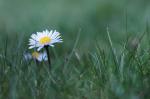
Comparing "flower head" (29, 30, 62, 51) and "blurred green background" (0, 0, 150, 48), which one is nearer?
"flower head" (29, 30, 62, 51)

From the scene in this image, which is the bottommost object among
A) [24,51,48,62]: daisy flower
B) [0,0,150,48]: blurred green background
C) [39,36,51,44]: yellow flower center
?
[24,51,48,62]: daisy flower

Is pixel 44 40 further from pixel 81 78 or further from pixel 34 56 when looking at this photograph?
pixel 81 78

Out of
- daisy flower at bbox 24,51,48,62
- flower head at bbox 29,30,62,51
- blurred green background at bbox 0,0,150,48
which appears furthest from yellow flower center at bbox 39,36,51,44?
blurred green background at bbox 0,0,150,48

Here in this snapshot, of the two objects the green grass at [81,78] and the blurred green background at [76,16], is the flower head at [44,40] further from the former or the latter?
the blurred green background at [76,16]

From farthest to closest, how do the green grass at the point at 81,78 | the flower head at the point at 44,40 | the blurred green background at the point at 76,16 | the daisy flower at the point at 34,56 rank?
the blurred green background at the point at 76,16 < the daisy flower at the point at 34,56 < the flower head at the point at 44,40 < the green grass at the point at 81,78

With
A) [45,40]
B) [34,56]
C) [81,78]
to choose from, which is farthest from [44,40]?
[81,78]

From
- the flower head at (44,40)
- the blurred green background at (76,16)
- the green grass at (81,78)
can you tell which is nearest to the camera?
the green grass at (81,78)

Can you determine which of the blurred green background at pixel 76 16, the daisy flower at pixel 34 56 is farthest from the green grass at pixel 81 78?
the blurred green background at pixel 76 16

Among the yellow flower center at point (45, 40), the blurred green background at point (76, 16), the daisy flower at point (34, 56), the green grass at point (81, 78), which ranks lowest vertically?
the green grass at point (81, 78)

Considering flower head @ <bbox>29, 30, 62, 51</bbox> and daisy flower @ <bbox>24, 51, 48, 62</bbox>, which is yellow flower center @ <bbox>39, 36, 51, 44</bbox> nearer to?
flower head @ <bbox>29, 30, 62, 51</bbox>
